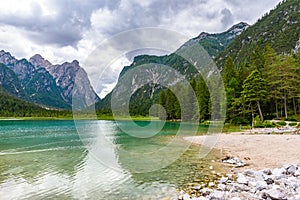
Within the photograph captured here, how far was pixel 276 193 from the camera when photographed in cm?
955

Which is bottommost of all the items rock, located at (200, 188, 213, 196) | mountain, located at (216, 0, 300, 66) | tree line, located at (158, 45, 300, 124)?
rock, located at (200, 188, 213, 196)

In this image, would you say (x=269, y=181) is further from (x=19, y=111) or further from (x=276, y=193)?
(x=19, y=111)

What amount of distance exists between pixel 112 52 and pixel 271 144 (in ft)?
59.4

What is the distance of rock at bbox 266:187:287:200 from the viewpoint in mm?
9397

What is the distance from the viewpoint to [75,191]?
13.3m

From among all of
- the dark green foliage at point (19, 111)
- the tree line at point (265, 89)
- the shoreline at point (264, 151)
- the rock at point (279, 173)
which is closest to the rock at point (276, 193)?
the rock at point (279, 173)

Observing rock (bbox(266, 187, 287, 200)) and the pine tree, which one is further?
the pine tree

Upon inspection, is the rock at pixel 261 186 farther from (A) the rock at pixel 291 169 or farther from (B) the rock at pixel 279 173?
(A) the rock at pixel 291 169

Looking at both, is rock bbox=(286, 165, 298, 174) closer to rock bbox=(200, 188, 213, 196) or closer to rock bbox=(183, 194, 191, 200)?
rock bbox=(200, 188, 213, 196)

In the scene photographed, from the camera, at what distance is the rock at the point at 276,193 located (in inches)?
370

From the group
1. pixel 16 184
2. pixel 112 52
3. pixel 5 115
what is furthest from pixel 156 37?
pixel 5 115

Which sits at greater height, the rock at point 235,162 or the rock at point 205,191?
the rock at point 235,162

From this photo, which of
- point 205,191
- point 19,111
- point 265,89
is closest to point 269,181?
point 205,191

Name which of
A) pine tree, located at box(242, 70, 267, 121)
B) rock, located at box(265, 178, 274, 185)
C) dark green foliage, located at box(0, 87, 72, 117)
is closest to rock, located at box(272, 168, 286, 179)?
rock, located at box(265, 178, 274, 185)
